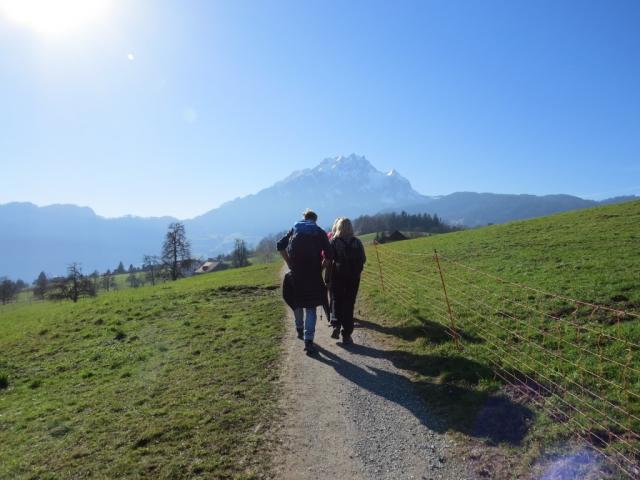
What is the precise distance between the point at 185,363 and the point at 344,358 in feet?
11.7

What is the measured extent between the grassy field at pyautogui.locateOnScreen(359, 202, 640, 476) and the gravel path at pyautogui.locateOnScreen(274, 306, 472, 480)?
450 mm

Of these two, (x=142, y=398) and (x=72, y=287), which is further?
(x=72, y=287)

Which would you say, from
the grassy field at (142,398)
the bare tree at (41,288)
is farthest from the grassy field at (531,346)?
the bare tree at (41,288)

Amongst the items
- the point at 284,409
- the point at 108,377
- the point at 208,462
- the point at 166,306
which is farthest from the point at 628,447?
the point at 166,306

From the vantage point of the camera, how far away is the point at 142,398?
709 cm

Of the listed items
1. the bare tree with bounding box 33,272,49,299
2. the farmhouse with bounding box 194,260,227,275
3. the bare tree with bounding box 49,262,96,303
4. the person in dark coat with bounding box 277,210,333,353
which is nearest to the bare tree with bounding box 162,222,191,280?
the bare tree with bounding box 49,262,96,303

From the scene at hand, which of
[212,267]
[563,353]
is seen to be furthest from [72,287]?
[563,353]

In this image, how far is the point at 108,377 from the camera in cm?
875

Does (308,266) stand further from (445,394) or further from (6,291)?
(6,291)

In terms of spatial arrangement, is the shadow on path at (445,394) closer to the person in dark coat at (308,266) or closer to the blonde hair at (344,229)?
the person in dark coat at (308,266)

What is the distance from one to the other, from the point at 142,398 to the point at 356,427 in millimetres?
3959

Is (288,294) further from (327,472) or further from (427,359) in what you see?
(327,472)

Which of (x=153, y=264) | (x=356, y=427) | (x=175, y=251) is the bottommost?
(x=356, y=427)

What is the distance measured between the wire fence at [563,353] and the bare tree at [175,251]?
5424 centimetres
